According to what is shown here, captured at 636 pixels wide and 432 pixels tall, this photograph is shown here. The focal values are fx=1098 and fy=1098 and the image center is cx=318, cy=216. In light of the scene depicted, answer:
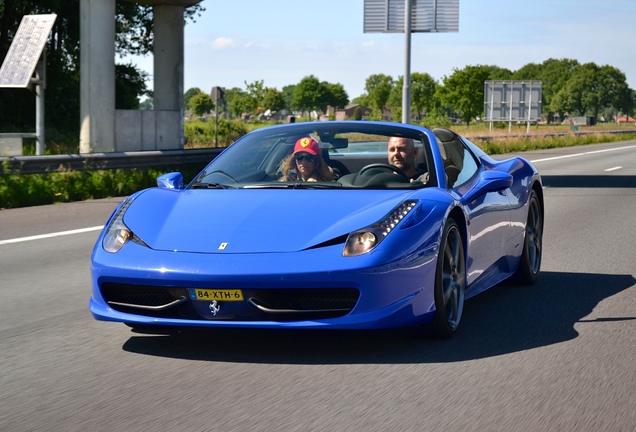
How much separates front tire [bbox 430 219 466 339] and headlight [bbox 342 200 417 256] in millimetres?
363

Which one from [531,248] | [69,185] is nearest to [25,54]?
[69,185]

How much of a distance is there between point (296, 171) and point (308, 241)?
1.36 meters

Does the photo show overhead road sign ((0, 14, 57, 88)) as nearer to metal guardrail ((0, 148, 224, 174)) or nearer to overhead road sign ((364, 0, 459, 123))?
metal guardrail ((0, 148, 224, 174))

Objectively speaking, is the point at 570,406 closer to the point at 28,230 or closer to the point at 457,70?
the point at 28,230

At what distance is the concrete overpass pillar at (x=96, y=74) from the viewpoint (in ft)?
71.6

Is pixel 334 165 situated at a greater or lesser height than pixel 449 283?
greater

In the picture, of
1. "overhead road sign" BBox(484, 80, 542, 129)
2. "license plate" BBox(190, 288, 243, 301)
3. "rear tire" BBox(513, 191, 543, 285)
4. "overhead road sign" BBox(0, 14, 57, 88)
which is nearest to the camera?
"license plate" BBox(190, 288, 243, 301)

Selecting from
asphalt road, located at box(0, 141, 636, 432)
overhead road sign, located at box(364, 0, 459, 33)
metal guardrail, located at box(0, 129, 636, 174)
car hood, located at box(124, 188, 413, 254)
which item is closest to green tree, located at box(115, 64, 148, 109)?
overhead road sign, located at box(364, 0, 459, 33)

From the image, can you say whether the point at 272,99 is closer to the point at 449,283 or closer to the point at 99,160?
the point at 99,160

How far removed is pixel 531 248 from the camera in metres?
8.18

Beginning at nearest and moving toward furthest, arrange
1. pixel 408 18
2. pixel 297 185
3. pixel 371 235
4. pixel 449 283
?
pixel 371 235 → pixel 449 283 → pixel 297 185 → pixel 408 18

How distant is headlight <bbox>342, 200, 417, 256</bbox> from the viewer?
5.39 meters

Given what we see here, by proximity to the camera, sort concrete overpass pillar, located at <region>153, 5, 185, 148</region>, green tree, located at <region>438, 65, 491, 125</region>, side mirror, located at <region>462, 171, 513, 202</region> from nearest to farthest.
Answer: side mirror, located at <region>462, 171, 513, 202</region> < concrete overpass pillar, located at <region>153, 5, 185, 148</region> < green tree, located at <region>438, 65, 491, 125</region>

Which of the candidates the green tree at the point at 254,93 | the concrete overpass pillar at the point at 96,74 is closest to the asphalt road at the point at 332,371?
the concrete overpass pillar at the point at 96,74
